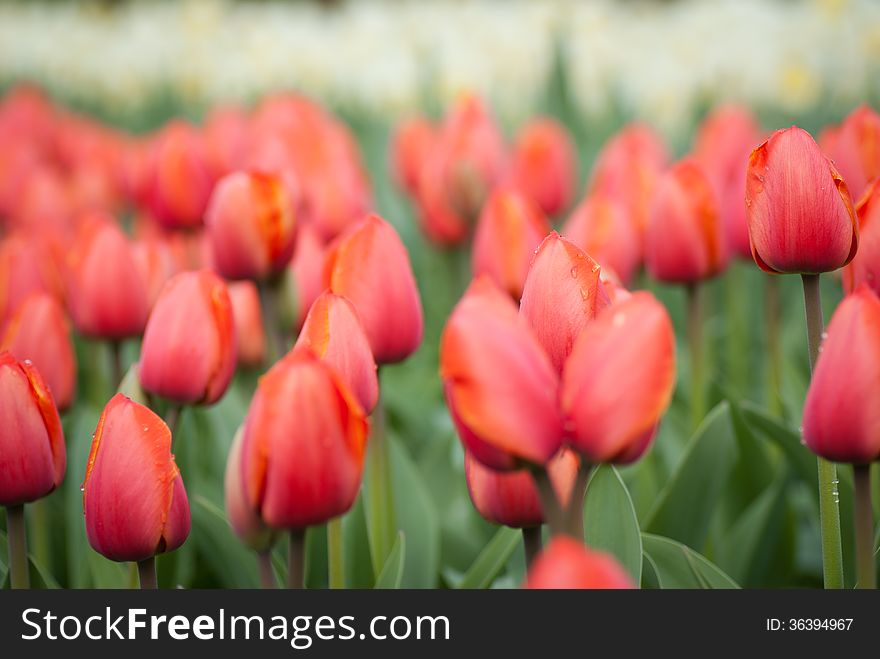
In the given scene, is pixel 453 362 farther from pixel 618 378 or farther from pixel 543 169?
pixel 543 169

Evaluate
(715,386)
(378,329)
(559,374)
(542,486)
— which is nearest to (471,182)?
(715,386)

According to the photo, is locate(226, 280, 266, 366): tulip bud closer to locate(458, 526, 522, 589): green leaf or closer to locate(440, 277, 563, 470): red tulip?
locate(458, 526, 522, 589): green leaf

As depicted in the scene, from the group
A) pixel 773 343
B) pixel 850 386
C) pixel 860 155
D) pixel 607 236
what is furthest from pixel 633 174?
pixel 850 386

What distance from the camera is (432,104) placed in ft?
10.8

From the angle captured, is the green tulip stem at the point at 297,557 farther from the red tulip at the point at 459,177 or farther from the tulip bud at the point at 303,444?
the red tulip at the point at 459,177

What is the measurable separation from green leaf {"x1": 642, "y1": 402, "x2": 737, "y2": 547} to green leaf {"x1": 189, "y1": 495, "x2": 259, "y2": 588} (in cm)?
45

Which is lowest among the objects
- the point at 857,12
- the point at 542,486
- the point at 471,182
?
the point at 542,486

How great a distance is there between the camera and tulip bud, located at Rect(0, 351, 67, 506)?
0.83 metres

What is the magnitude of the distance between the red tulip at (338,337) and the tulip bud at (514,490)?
12cm

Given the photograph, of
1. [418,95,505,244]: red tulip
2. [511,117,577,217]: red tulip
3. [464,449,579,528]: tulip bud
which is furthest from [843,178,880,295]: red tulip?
[511,117,577,217]: red tulip

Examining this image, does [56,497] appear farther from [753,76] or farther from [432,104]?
[753,76]

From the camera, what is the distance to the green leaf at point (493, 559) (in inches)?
39.2

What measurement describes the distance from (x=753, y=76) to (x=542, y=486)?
329cm

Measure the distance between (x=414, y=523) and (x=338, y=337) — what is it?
18.8 inches
